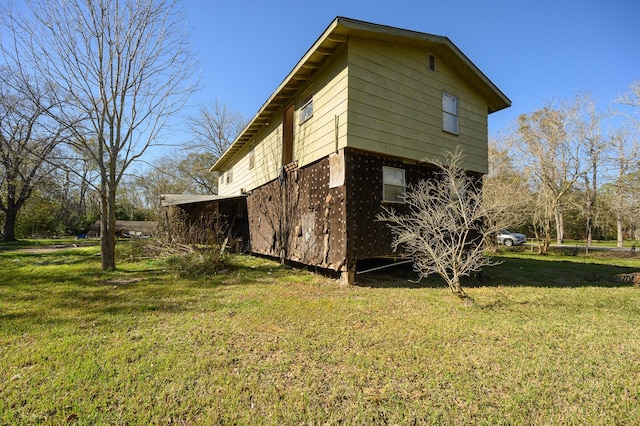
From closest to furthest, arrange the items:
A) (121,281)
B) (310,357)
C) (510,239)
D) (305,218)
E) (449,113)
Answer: (310,357) → (121,281) → (305,218) → (449,113) → (510,239)

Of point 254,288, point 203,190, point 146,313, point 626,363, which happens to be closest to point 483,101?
point 626,363

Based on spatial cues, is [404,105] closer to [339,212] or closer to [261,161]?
[339,212]

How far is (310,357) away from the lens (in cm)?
329

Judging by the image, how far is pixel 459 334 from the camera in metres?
4.04

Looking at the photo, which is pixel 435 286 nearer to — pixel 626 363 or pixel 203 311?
pixel 626 363

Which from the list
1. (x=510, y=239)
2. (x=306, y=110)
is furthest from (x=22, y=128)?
(x=510, y=239)

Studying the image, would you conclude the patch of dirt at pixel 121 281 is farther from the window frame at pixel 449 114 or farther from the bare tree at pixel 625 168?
the bare tree at pixel 625 168

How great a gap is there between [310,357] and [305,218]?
17.1 ft

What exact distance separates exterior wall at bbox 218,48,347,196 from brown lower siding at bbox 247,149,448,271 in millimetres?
454

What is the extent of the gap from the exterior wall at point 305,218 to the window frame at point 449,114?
166 inches

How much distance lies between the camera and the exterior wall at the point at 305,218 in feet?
22.7

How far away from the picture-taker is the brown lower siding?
22.2ft

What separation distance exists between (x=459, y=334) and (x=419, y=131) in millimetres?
5729


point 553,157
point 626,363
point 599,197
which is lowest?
point 626,363
